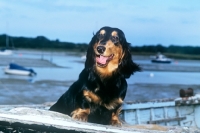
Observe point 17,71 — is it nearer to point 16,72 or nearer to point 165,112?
point 16,72

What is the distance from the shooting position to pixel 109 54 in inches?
141

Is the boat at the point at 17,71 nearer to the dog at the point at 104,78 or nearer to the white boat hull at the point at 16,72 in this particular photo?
the white boat hull at the point at 16,72

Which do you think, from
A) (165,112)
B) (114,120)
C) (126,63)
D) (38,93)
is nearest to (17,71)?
(38,93)

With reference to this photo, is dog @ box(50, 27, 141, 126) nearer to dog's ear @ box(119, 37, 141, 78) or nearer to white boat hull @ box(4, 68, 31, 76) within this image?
dog's ear @ box(119, 37, 141, 78)

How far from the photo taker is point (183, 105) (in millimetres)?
8766

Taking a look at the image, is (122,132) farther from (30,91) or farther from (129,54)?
(30,91)

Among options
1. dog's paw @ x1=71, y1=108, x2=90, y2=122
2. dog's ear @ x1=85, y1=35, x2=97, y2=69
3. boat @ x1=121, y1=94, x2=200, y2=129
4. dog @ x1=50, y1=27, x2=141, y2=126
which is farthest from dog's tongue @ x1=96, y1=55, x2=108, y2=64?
boat @ x1=121, y1=94, x2=200, y2=129

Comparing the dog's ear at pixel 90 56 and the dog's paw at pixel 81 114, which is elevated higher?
the dog's ear at pixel 90 56

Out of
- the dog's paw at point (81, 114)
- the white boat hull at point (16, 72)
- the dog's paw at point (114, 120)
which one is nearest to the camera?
the dog's paw at point (81, 114)

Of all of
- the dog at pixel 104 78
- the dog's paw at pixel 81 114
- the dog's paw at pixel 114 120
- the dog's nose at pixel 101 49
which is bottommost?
the dog's paw at pixel 114 120

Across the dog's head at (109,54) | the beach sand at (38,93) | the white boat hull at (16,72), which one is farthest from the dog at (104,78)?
the white boat hull at (16,72)

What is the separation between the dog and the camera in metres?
3.62

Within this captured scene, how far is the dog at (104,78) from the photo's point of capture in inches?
142

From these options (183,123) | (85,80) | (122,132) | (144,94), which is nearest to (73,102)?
(85,80)
